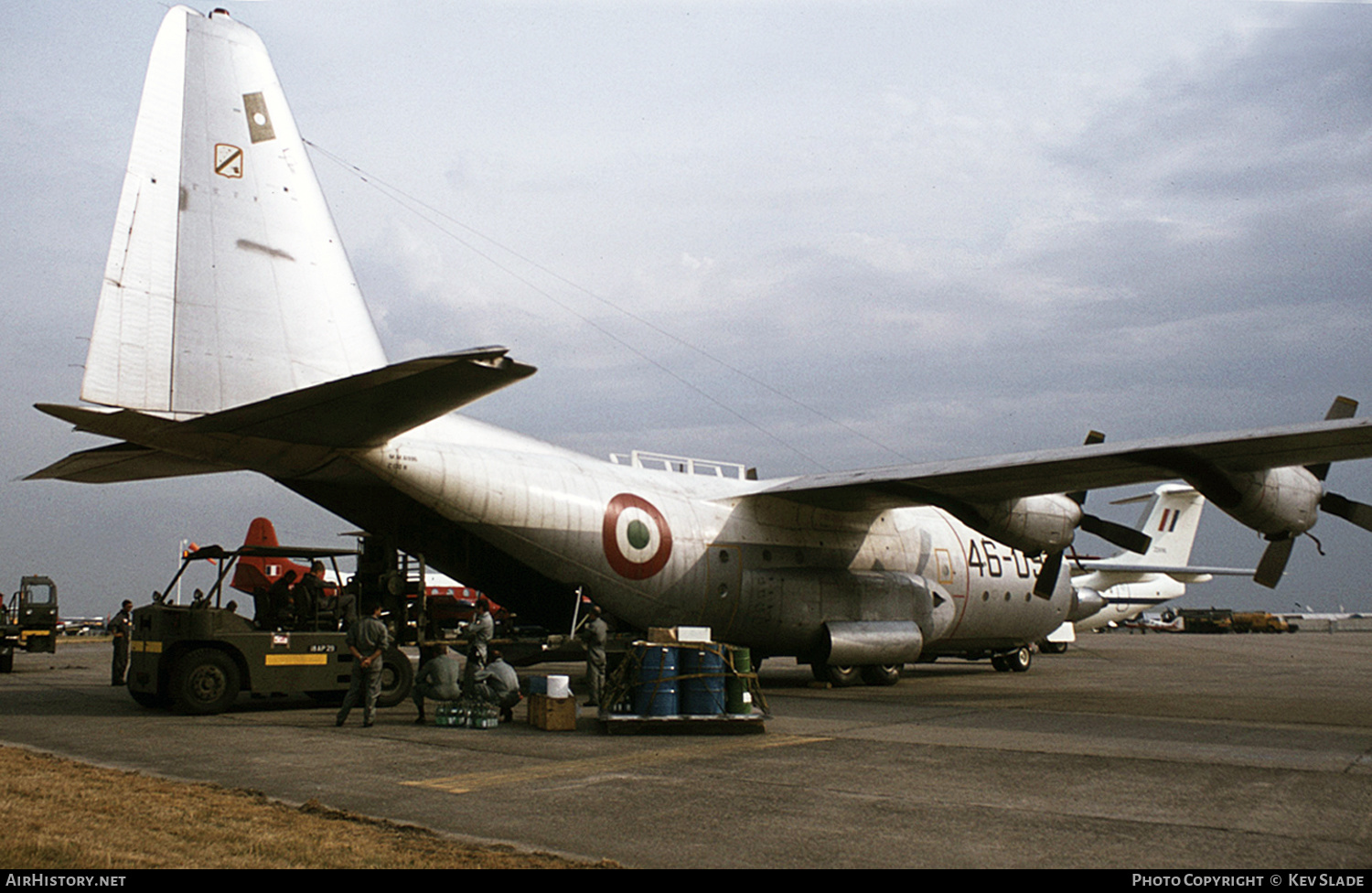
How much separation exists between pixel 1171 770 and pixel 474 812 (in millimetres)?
6337

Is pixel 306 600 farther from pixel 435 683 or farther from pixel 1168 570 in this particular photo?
pixel 1168 570

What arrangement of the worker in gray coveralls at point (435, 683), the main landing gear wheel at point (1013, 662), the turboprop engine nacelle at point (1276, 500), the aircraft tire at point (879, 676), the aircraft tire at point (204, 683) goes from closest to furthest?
1. the worker in gray coveralls at point (435, 683)
2. the aircraft tire at point (204, 683)
3. the turboprop engine nacelle at point (1276, 500)
4. the aircraft tire at point (879, 676)
5. the main landing gear wheel at point (1013, 662)

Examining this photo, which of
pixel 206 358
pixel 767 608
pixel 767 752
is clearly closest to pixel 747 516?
pixel 767 608

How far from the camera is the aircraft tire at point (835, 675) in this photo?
62.4 ft

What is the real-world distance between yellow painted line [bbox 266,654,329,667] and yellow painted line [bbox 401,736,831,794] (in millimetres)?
5745

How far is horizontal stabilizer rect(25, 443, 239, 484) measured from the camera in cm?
1424

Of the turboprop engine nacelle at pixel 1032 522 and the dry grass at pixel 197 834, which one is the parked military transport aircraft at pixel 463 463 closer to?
the turboprop engine nacelle at pixel 1032 522

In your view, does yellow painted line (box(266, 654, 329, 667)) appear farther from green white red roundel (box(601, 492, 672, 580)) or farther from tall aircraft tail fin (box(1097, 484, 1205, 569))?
tall aircraft tail fin (box(1097, 484, 1205, 569))

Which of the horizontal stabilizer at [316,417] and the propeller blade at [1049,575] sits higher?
the horizontal stabilizer at [316,417]

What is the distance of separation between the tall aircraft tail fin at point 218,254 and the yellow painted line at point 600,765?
6610mm

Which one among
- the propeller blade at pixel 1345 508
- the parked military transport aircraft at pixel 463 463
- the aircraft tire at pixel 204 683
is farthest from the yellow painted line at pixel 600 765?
the propeller blade at pixel 1345 508

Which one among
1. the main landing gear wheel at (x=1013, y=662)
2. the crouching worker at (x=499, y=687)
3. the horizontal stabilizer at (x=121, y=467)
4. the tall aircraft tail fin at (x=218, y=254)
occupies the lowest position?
the main landing gear wheel at (x=1013, y=662)

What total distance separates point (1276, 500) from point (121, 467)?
60.1 feet
